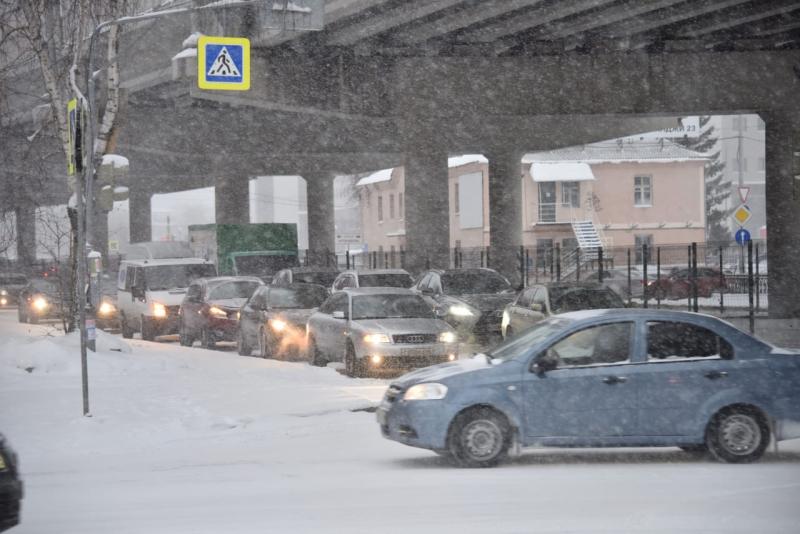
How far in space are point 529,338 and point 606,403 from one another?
104 cm

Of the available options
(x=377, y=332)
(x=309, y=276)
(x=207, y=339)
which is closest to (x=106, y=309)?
(x=309, y=276)

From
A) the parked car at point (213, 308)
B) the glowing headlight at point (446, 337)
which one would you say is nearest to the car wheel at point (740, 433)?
the glowing headlight at point (446, 337)

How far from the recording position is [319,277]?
32312 millimetres

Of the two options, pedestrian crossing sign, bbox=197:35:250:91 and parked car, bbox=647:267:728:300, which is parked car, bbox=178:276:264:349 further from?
parked car, bbox=647:267:728:300

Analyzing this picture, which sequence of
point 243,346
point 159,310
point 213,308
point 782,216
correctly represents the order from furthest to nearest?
point 782,216 → point 159,310 → point 213,308 → point 243,346

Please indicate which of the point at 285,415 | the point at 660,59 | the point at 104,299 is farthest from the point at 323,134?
the point at 285,415

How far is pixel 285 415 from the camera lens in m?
15.1

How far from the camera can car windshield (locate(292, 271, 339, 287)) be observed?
3180cm

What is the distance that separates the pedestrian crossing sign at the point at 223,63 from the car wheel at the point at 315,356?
527 centimetres

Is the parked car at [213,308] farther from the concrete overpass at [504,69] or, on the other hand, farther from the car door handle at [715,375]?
the car door handle at [715,375]

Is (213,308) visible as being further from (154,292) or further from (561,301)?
(561,301)

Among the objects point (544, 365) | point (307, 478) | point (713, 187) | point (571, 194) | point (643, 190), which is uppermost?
point (713, 187)

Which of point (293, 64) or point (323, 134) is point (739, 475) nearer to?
point (293, 64)

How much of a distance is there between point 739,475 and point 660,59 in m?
22.9
